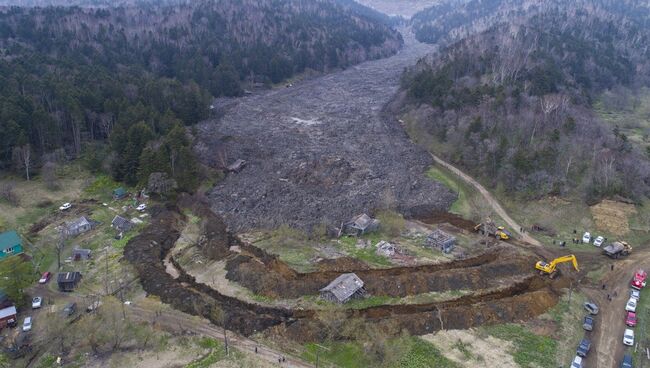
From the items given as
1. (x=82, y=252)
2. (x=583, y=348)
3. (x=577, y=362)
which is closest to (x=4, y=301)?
(x=82, y=252)

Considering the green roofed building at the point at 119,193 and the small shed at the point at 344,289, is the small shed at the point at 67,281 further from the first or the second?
the small shed at the point at 344,289

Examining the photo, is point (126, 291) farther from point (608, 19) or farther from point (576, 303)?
point (608, 19)

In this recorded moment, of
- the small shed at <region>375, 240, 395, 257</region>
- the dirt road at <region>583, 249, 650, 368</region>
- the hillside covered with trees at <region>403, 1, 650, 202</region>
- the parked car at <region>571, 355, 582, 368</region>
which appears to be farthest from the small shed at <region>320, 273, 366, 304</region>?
the hillside covered with trees at <region>403, 1, 650, 202</region>

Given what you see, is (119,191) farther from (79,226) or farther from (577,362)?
(577,362)

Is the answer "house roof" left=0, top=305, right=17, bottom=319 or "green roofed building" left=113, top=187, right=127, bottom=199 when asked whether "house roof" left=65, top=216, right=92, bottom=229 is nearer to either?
"green roofed building" left=113, top=187, right=127, bottom=199

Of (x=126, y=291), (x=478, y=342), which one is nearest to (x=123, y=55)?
(x=126, y=291)

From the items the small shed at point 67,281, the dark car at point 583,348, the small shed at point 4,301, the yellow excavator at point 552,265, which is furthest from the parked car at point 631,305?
the small shed at point 4,301
